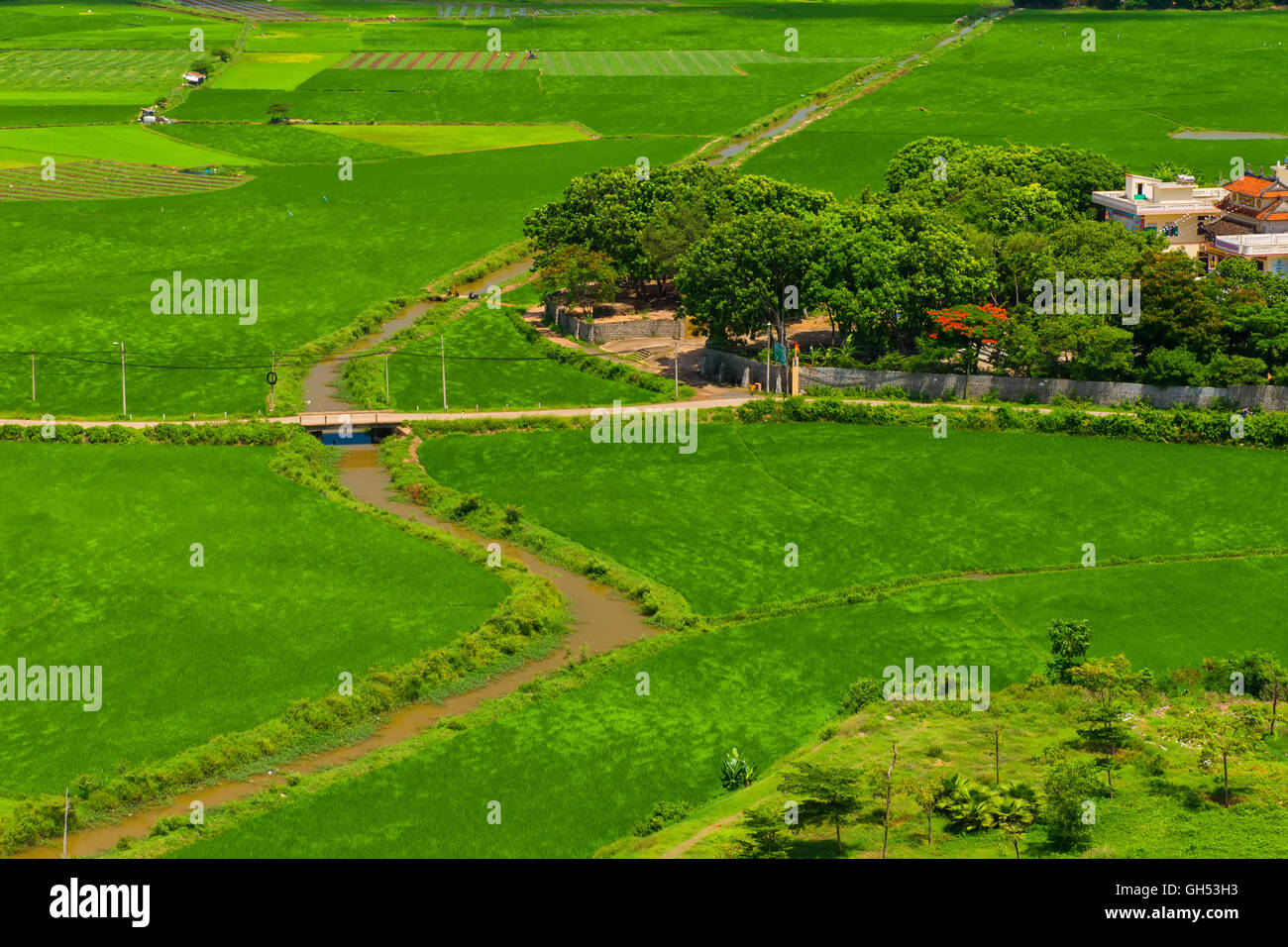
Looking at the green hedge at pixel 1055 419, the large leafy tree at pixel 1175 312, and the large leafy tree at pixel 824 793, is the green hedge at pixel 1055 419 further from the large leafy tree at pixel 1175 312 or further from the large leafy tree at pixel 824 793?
the large leafy tree at pixel 824 793

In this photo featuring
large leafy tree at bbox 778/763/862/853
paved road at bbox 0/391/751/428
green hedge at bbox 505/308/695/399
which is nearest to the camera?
large leafy tree at bbox 778/763/862/853

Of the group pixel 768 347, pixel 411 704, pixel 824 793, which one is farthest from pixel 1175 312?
pixel 824 793

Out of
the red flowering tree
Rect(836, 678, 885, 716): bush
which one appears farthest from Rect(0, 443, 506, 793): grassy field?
the red flowering tree

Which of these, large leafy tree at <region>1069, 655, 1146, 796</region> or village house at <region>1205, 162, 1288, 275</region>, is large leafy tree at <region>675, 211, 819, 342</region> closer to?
village house at <region>1205, 162, 1288, 275</region>

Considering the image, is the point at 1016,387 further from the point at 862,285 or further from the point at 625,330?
the point at 625,330

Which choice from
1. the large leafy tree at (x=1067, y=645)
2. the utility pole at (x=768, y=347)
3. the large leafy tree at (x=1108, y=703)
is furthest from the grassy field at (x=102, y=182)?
the large leafy tree at (x=1108, y=703)

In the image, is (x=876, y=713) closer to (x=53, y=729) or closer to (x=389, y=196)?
(x=53, y=729)

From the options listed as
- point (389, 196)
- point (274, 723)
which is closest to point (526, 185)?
point (389, 196)

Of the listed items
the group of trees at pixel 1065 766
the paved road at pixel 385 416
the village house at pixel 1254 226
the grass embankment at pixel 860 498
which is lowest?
Answer: the group of trees at pixel 1065 766
